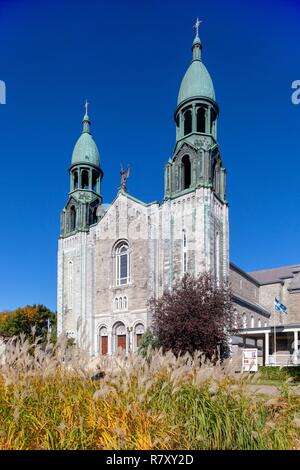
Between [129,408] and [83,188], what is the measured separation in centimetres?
4301

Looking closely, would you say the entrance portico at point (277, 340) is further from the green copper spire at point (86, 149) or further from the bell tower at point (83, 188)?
the green copper spire at point (86, 149)

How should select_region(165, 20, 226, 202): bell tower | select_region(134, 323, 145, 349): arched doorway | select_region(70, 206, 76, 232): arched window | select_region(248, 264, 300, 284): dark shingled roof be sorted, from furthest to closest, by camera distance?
select_region(248, 264, 300, 284): dark shingled roof, select_region(70, 206, 76, 232): arched window, select_region(165, 20, 226, 202): bell tower, select_region(134, 323, 145, 349): arched doorway

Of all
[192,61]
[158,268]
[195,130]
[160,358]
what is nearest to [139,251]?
[158,268]

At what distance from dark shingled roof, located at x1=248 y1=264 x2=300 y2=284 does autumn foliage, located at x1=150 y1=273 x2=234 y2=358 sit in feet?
109

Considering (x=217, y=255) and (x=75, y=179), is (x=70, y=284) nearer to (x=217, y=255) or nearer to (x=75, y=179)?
(x=75, y=179)

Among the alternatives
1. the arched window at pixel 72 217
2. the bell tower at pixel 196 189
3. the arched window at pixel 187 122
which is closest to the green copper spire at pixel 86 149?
the arched window at pixel 72 217

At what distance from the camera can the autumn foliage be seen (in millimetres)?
20688

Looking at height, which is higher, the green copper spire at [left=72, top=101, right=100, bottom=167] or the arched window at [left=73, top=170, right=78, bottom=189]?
the green copper spire at [left=72, top=101, right=100, bottom=167]

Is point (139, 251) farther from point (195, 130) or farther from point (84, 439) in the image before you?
point (84, 439)

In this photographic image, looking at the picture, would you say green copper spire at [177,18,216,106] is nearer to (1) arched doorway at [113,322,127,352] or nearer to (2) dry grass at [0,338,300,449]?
(1) arched doorway at [113,322,127,352]

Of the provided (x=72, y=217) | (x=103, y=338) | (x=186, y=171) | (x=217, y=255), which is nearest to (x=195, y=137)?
(x=186, y=171)

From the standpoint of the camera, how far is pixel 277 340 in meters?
40.2

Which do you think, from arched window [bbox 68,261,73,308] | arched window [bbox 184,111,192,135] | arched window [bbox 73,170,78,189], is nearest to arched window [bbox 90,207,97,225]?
arched window [bbox 73,170,78,189]

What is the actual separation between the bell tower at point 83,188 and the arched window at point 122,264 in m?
6.64
